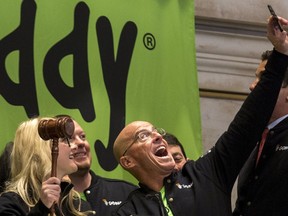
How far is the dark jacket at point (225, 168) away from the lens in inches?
181

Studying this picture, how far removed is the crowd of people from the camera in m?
4.50

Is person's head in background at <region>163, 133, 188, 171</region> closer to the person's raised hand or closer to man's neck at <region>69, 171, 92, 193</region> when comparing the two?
man's neck at <region>69, 171, 92, 193</region>

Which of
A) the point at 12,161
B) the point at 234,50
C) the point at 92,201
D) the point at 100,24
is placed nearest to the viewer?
the point at 12,161

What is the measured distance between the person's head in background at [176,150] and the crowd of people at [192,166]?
563 mm

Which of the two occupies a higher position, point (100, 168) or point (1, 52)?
point (1, 52)

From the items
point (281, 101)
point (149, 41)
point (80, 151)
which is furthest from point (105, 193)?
point (149, 41)

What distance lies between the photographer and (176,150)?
5.48 meters

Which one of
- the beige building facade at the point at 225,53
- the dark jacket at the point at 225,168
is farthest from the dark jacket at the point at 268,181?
the beige building facade at the point at 225,53

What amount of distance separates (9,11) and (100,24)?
20.7 inches

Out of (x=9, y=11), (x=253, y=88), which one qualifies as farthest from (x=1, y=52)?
(x=253, y=88)

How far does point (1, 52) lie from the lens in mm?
5512

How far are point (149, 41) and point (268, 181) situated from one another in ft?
4.95

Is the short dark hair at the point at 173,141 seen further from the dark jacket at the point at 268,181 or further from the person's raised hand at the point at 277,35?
the person's raised hand at the point at 277,35

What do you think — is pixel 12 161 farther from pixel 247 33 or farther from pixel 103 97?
pixel 247 33
